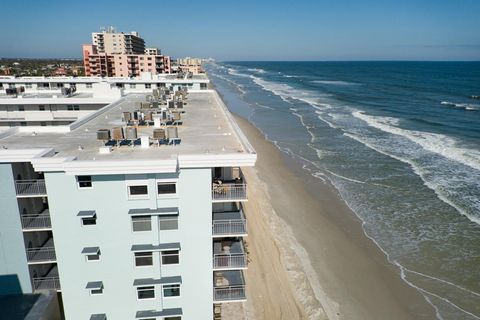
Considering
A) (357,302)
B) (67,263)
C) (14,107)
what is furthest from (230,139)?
(14,107)

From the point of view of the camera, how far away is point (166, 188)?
15.6m

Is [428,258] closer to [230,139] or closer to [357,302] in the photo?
[357,302]

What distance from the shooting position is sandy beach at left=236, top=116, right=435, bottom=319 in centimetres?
2106

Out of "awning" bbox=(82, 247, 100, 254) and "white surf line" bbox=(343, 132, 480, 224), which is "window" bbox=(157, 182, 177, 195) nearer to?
"awning" bbox=(82, 247, 100, 254)

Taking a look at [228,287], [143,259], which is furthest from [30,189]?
[228,287]

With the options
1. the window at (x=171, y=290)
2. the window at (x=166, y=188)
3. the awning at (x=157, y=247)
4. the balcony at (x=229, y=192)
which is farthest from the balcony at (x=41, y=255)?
the balcony at (x=229, y=192)

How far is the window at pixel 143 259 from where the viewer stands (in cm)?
1625

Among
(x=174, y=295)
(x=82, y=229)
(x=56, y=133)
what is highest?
(x=56, y=133)

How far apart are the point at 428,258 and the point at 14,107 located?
39553 millimetres

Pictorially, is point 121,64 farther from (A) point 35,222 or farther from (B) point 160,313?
(B) point 160,313

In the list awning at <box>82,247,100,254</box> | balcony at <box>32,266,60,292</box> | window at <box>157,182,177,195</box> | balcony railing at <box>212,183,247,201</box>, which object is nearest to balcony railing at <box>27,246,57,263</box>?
balcony at <box>32,266,60,292</box>

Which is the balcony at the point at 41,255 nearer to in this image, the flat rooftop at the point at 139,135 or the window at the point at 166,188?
the flat rooftop at the point at 139,135

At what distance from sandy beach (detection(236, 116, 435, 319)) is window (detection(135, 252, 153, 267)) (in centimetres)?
677

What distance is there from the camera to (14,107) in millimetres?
38594
